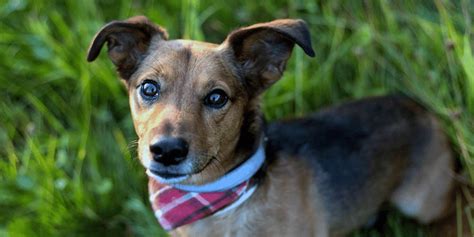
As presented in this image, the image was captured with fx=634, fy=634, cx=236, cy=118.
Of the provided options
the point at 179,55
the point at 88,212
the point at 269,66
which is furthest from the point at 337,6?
the point at 88,212

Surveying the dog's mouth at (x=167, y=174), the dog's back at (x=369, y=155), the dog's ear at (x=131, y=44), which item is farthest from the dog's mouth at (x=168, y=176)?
the dog's back at (x=369, y=155)

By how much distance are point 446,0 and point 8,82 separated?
314 cm

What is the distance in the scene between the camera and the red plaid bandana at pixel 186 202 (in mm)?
3293

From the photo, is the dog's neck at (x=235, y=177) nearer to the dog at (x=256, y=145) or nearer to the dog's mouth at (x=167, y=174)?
the dog at (x=256, y=145)

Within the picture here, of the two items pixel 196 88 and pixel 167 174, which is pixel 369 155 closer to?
pixel 196 88

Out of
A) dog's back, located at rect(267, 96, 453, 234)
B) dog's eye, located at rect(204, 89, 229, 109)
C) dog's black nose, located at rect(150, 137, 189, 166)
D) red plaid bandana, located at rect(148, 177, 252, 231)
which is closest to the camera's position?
dog's black nose, located at rect(150, 137, 189, 166)

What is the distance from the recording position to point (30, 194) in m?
4.13

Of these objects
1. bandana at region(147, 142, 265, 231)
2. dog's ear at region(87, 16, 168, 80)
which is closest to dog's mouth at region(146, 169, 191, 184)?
bandana at region(147, 142, 265, 231)

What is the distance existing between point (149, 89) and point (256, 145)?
64 cm

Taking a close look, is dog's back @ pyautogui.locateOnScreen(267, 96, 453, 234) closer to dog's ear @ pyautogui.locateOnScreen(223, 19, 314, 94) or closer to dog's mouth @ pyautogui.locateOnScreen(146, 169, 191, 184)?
dog's ear @ pyautogui.locateOnScreen(223, 19, 314, 94)

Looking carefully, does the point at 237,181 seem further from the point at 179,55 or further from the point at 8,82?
the point at 8,82

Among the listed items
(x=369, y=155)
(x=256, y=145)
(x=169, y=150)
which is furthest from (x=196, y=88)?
(x=369, y=155)

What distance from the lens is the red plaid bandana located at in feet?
10.8

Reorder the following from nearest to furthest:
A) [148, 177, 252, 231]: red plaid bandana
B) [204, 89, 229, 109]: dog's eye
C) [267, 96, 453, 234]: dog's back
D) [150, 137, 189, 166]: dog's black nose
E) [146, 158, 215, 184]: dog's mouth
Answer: [150, 137, 189, 166]: dog's black nose
[146, 158, 215, 184]: dog's mouth
[204, 89, 229, 109]: dog's eye
[148, 177, 252, 231]: red plaid bandana
[267, 96, 453, 234]: dog's back
